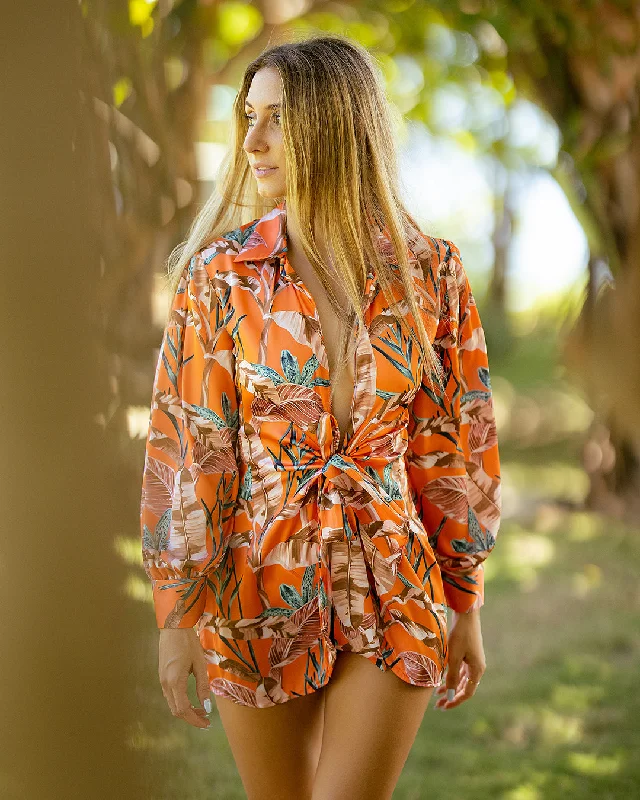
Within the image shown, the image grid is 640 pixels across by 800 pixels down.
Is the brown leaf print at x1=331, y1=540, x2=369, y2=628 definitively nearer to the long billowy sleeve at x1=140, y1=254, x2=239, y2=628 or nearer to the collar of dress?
the long billowy sleeve at x1=140, y1=254, x2=239, y2=628

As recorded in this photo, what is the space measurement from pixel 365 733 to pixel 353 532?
Answer: 0.96ft

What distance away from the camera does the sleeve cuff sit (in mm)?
1441

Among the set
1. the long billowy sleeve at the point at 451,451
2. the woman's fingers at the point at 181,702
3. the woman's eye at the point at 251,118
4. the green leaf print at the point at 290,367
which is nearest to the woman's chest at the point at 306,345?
the green leaf print at the point at 290,367

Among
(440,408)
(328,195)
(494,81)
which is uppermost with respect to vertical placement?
(494,81)

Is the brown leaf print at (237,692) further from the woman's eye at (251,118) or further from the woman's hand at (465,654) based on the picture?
the woman's eye at (251,118)

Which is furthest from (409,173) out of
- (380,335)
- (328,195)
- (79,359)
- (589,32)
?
(589,32)

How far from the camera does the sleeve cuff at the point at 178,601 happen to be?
1441mm

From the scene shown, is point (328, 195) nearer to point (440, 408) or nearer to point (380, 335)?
point (380, 335)

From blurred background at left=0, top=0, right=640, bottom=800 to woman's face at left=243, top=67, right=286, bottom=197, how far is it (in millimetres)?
224

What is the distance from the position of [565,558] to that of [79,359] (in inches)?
119

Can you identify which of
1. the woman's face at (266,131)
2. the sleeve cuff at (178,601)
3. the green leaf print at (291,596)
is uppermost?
the woman's face at (266,131)

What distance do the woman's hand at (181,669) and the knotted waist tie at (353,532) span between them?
208mm

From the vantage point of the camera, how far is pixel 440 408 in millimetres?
1590

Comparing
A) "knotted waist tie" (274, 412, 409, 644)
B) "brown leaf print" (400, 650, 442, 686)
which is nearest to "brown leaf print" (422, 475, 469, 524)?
"knotted waist tie" (274, 412, 409, 644)
